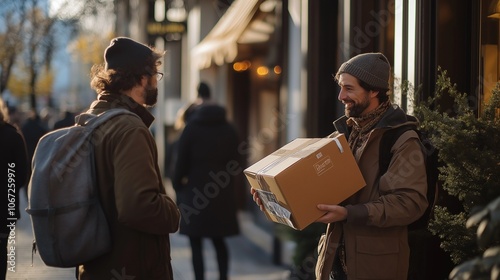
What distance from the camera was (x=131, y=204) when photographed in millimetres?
3656

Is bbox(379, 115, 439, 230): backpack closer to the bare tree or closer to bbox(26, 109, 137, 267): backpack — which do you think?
bbox(26, 109, 137, 267): backpack

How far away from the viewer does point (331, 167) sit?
3873mm

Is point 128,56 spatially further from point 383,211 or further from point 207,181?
point 207,181

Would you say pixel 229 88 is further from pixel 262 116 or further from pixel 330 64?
pixel 330 64

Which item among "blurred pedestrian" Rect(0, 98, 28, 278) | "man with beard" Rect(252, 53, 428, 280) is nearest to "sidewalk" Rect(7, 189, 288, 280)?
"blurred pedestrian" Rect(0, 98, 28, 278)

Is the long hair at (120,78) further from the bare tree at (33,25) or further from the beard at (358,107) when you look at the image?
the bare tree at (33,25)

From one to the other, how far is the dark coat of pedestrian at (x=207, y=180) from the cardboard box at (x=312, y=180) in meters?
4.49

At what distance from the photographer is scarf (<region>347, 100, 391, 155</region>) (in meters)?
4.05

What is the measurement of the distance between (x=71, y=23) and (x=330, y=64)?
10.5 m

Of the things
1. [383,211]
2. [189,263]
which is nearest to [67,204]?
[383,211]

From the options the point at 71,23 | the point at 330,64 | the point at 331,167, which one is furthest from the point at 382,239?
the point at 71,23

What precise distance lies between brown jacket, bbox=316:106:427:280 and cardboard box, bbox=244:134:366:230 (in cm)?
11

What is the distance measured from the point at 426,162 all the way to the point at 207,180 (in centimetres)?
465

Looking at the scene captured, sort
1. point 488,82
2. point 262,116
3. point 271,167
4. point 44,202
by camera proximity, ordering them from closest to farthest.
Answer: point 44,202 < point 271,167 < point 488,82 < point 262,116
